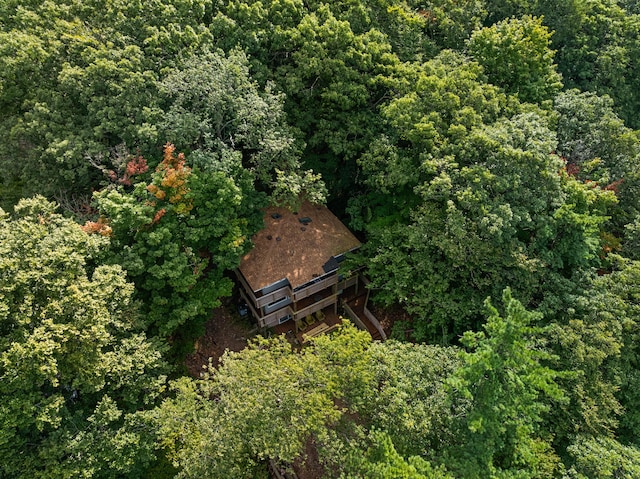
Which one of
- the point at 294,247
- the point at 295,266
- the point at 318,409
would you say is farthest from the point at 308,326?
the point at 318,409

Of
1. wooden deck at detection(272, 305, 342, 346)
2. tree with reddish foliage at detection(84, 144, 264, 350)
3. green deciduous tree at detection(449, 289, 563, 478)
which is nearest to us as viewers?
green deciduous tree at detection(449, 289, 563, 478)

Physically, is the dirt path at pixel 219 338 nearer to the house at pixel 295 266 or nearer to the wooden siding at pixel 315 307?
the house at pixel 295 266

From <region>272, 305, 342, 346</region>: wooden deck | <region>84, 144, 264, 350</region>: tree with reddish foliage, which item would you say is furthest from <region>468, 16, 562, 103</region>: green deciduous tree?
<region>272, 305, 342, 346</region>: wooden deck

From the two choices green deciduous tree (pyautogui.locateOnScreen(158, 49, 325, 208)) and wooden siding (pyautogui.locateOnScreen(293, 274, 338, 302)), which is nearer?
green deciduous tree (pyautogui.locateOnScreen(158, 49, 325, 208))

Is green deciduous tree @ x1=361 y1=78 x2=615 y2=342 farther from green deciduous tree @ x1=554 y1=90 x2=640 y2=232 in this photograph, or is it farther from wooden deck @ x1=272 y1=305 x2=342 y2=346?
wooden deck @ x1=272 y1=305 x2=342 y2=346

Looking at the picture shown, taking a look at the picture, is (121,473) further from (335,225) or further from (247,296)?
(335,225)

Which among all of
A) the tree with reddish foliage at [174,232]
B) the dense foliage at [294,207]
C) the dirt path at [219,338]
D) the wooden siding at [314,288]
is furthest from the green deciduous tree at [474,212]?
the dirt path at [219,338]

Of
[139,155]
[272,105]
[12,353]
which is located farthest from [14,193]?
[272,105]
